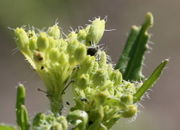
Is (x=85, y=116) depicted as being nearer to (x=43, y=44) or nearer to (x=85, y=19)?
(x=43, y=44)

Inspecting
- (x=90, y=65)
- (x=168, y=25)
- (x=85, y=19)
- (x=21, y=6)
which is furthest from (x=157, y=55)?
(x=90, y=65)

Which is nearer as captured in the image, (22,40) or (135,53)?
(22,40)

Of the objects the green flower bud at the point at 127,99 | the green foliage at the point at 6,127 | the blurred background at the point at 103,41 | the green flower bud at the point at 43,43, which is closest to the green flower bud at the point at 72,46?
the green flower bud at the point at 43,43

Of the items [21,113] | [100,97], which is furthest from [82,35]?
[21,113]

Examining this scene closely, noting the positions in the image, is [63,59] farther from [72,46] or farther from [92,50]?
[92,50]

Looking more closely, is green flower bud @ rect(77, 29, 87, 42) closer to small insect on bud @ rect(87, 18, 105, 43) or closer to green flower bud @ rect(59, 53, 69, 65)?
small insect on bud @ rect(87, 18, 105, 43)

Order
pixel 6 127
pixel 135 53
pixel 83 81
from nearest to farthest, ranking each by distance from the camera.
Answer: pixel 6 127 → pixel 83 81 → pixel 135 53

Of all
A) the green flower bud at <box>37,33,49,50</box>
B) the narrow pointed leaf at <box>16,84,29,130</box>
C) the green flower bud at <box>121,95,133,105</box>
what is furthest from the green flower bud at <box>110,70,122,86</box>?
the narrow pointed leaf at <box>16,84,29,130</box>
